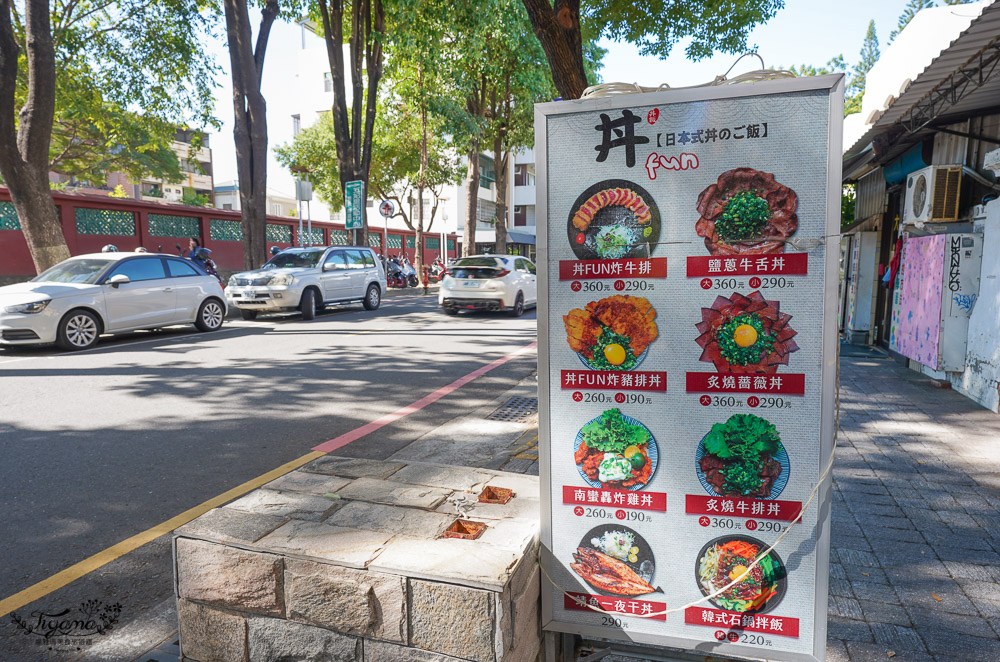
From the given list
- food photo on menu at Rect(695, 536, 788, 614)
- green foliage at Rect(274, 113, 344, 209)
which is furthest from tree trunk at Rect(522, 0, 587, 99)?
green foliage at Rect(274, 113, 344, 209)

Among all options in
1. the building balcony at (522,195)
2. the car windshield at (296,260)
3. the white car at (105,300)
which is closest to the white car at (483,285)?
the car windshield at (296,260)

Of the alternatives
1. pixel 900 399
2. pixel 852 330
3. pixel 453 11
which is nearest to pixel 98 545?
pixel 900 399

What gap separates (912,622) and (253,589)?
2605 millimetres

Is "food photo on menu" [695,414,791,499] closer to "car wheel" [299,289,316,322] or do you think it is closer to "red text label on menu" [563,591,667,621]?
"red text label on menu" [563,591,667,621]

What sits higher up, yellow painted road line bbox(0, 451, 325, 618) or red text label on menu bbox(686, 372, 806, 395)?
red text label on menu bbox(686, 372, 806, 395)

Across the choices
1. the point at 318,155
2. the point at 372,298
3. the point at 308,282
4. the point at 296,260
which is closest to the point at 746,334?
the point at 308,282

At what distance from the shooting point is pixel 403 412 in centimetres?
617

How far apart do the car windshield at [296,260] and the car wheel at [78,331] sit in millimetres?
4918

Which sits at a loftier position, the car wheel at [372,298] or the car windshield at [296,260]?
the car windshield at [296,260]

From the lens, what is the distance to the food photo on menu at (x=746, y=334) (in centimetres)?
193

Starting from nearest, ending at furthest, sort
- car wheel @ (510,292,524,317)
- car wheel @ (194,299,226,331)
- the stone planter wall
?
the stone planter wall
car wheel @ (194,299,226,331)
car wheel @ (510,292,524,317)

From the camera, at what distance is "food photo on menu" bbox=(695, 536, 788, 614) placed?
199cm

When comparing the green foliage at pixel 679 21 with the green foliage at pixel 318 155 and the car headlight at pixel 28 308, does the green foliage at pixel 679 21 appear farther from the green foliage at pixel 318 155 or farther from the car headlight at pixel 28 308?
the green foliage at pixel 318 155

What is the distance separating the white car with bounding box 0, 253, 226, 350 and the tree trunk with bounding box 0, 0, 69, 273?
7.58ft
